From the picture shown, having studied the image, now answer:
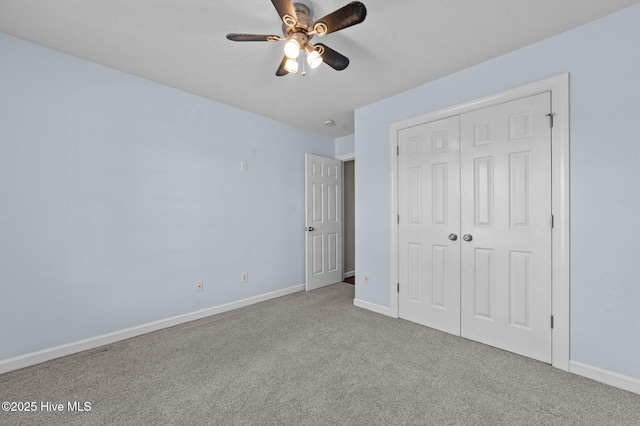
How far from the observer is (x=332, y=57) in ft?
6.06

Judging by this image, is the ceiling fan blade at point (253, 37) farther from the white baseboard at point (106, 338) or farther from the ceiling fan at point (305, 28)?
the white baseboard at point (106, 338)

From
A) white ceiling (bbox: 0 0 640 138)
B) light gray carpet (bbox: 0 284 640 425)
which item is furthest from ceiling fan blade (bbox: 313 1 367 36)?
light gray carpet (bbox: 0 284 640 425)

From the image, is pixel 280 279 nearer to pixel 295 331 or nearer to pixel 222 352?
pixel 295 331

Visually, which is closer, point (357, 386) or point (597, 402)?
point (597, 402)

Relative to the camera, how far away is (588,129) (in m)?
1.92

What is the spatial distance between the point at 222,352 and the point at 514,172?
2.84m

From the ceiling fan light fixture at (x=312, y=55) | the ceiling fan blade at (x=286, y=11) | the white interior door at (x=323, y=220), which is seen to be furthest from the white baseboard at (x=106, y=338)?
the ceiling fan blade at (x=286, y=11)

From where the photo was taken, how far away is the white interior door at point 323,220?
13.7 ft

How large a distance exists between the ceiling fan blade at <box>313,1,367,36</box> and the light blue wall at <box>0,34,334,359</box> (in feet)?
6.74

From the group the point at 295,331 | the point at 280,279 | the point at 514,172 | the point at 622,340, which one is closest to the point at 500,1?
the point at 514,172

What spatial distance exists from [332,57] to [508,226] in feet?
6.32

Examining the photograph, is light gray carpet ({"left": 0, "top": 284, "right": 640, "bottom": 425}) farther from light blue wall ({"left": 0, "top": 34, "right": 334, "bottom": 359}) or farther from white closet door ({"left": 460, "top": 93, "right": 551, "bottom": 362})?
light blue wall ({"left": 0, "top": 34, "right": 334, "bottom": 359})

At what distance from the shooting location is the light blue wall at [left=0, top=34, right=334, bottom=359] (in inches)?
82.5

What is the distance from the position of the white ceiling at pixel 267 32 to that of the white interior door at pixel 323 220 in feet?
5.13
